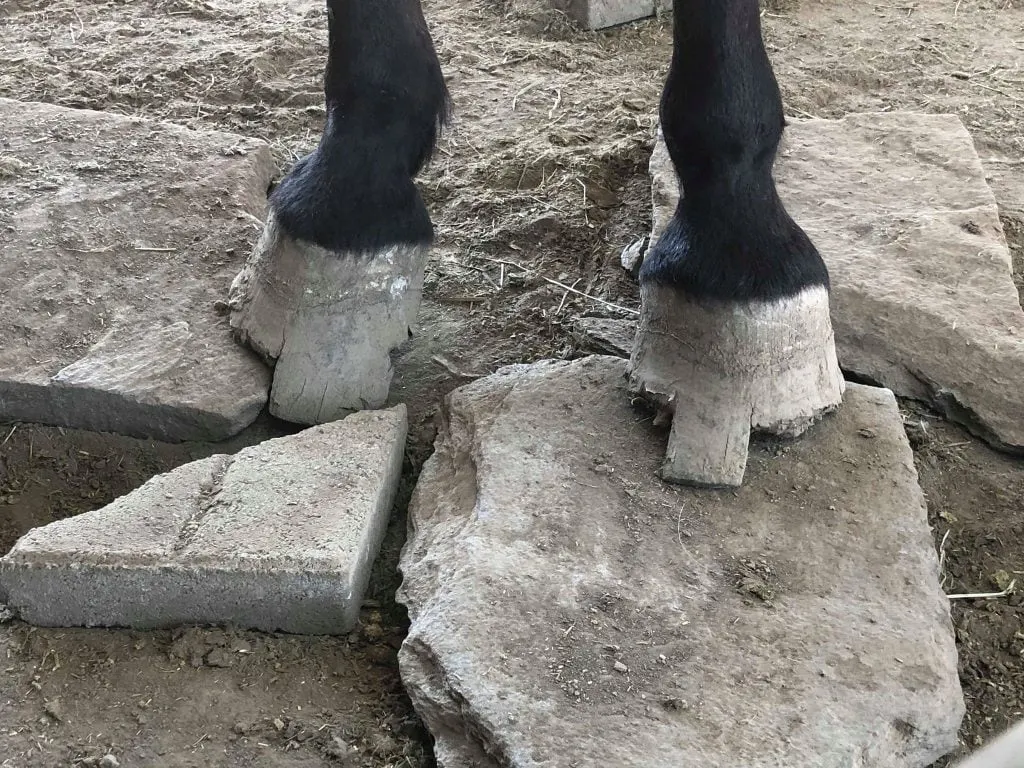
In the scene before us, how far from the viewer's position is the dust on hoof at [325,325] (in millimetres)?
1913

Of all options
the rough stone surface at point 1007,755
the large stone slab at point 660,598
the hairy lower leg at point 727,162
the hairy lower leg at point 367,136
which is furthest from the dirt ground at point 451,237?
the rough stone surface at point 1007,755

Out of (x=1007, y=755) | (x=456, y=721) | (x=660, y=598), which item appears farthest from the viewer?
(x=660, y=598)

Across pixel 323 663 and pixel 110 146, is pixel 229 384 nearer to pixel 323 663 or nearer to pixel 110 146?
pixel 323 663

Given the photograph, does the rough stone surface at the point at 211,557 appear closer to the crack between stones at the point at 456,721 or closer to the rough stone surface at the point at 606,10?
the crack between stones at the point at 456,721

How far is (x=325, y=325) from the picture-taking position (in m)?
1.92

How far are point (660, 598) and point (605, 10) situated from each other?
9.17ft

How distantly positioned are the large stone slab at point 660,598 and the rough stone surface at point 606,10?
7.50 ft

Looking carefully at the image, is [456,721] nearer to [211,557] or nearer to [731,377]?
[211,557]

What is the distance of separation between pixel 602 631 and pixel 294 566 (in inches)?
17.5

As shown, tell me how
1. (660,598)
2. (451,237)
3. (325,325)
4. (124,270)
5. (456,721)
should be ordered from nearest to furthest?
(456,721)
(660,598)
(325,325)
(124,270)
(451,237)

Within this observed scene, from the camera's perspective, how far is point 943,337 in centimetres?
205

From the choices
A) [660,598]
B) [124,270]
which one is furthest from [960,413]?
[124,270]

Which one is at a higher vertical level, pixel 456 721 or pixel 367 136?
pixel 367 136

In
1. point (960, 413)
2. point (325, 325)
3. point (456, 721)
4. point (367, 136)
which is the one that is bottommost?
point (456, 721)
